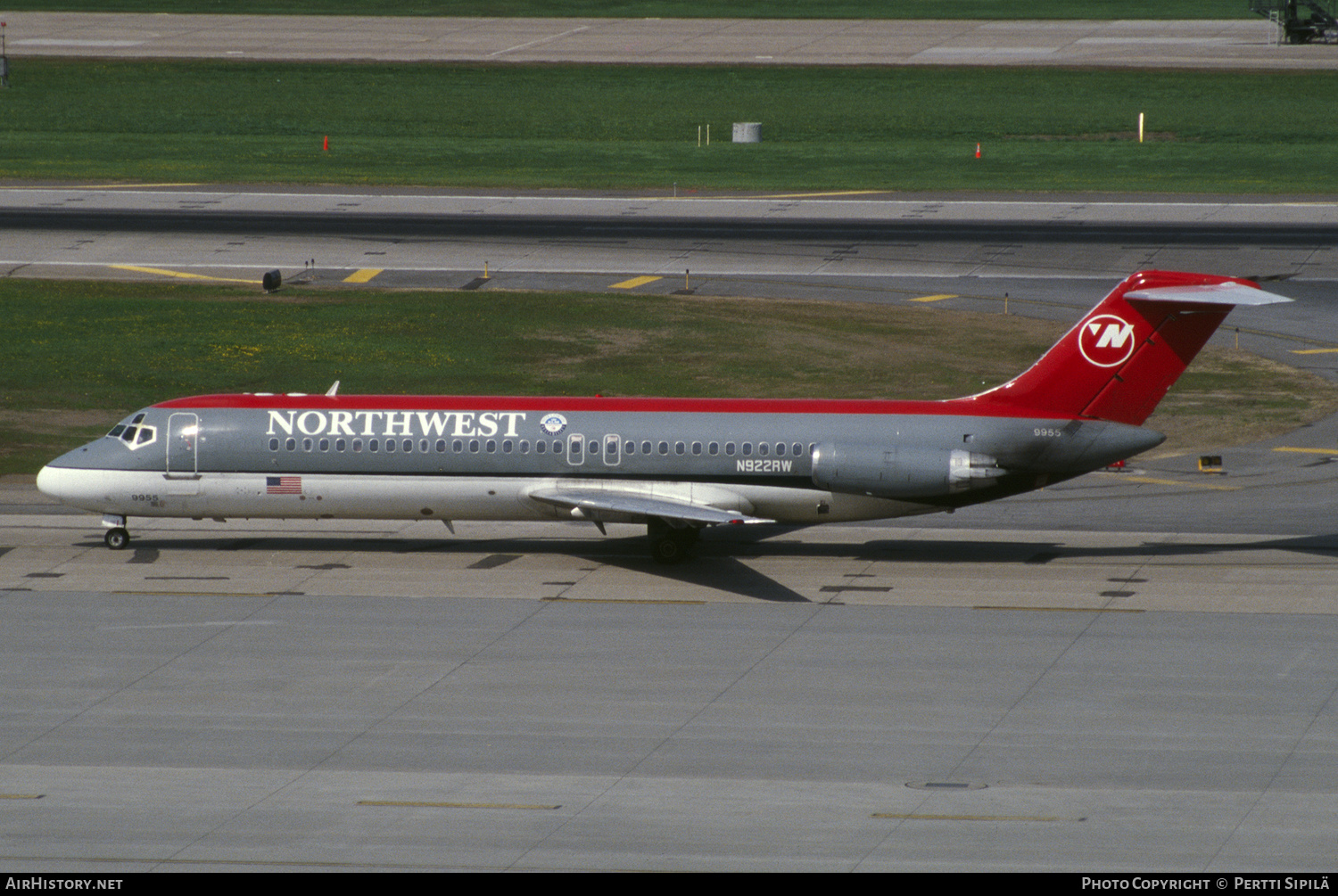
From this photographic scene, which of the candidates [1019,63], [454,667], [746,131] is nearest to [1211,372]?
[454,667]

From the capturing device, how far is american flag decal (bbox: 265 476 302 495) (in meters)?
38.9

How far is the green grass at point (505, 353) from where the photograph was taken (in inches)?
2192

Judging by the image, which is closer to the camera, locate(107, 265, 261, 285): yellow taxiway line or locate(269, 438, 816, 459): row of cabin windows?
locate(269, 438, 816, 459): row of cabin windows

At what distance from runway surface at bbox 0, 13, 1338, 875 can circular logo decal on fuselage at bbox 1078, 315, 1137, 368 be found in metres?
4.76

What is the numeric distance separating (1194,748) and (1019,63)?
105076 mm

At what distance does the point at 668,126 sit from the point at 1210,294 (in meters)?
76.4

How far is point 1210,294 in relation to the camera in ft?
121

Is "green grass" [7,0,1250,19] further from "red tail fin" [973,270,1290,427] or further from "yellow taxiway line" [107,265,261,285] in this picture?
"red tail fin" [973,270,1290,427]

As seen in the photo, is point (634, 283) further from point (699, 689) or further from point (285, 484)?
point (699, 689)

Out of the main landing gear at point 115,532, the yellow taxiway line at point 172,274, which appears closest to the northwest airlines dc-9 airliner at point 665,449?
the main landing gear at point 115,532

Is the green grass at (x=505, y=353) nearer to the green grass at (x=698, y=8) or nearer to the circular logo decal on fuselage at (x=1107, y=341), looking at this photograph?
the circular logo decal on fuselage at (x=1107, y=341)

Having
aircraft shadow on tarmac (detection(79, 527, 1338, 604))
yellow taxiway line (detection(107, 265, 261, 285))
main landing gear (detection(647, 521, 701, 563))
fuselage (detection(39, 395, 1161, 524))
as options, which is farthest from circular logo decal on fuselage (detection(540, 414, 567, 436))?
yellow taxiway line (detection(107, 265, 261, 285))
